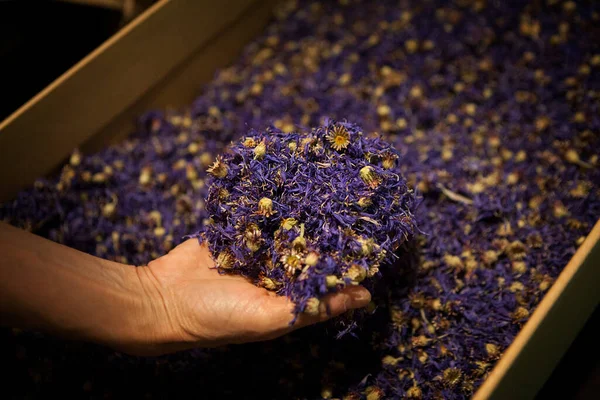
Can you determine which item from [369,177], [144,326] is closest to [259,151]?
[369,177]

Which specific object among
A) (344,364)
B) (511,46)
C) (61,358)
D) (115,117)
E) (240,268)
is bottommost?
(61,358)

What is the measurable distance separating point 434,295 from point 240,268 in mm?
611

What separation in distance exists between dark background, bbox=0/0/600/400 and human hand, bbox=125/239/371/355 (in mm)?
1182

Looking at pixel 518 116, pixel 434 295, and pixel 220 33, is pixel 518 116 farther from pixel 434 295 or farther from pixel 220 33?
pixel 220 33

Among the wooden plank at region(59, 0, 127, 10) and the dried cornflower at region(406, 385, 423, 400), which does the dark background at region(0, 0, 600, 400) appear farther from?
the dried cornflower at region(406, 385, 423, 400)

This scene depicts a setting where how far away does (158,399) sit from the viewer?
1.30 m

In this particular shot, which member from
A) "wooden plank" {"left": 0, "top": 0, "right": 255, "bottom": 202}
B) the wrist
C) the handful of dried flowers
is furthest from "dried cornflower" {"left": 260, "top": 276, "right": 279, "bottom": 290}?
"wooden plank" {"left": 0, "top": 0, "right": 255, "bottom": 202}

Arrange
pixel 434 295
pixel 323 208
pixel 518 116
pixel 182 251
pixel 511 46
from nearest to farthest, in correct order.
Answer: pixel 323 208 < pixel 182 251 < pixel 434 295 < pixel 518 116 < pixel 511 46

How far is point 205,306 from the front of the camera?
110cm

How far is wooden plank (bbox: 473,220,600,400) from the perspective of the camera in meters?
1.03

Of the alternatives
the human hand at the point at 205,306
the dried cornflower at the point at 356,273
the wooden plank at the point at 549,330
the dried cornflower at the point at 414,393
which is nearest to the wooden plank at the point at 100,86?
the human hand at the point at 205,306

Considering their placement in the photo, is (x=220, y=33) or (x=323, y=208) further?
(x=220, y=33)

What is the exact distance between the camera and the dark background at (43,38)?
1.97 meters

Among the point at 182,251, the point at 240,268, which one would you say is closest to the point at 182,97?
the point at 182,251
